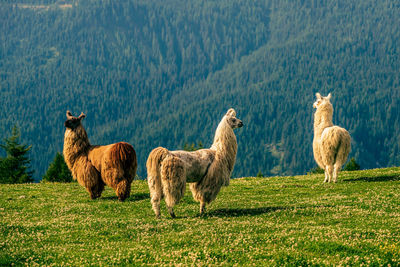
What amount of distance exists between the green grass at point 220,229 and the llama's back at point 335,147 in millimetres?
1950

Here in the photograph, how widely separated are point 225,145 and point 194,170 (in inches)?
81.2

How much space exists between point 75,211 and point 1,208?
3894 mm

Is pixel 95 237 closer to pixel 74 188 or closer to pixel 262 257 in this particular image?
pixel 262 257

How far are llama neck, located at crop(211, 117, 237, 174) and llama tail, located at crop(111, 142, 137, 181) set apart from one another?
5.58m

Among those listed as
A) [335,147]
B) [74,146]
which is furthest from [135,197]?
[335,147]

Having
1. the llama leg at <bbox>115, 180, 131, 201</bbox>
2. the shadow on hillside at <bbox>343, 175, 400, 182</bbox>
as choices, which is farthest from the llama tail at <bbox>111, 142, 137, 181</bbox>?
the shadow on hillside at <bbox>343, 175, 400, 182</bbox>

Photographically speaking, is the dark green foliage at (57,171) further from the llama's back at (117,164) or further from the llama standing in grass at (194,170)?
the llama standing in grass at (194,170)

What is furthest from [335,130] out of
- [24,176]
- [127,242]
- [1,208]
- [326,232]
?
[24,176]

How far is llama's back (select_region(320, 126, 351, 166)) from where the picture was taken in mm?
25969

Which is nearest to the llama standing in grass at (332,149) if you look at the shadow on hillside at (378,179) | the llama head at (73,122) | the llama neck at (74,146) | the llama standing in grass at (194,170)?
the shadow on hillside at (378,179)

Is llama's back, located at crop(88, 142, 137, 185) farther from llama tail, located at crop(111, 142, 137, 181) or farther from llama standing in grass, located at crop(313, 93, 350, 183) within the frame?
llama standing in grass, located at crop(313, 93, 350, 183)

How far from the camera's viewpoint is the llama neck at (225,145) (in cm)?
1859

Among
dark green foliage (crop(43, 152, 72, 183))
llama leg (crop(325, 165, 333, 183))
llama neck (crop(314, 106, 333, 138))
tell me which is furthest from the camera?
dark green foliage (crop(43, 152, 72, 183))

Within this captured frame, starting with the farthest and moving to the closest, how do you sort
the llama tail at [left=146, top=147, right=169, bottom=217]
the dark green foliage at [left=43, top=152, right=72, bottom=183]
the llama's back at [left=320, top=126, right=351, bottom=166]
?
the dark green foliage at [left=43, top=152, right=72, bottom=183], the llama's back at [left=320, top=126, right=351, bottom=166], the llama tail at [left=146, top=147, right=169, bottom=217]
